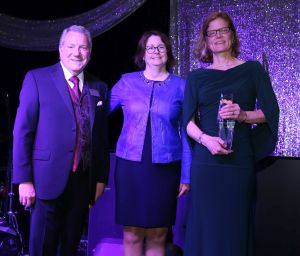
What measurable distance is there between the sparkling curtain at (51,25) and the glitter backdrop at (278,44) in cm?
68

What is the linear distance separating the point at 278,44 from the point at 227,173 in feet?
5.08

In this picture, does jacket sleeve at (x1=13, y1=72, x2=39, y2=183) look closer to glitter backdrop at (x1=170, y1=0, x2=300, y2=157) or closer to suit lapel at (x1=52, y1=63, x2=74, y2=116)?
suit lapel at (x1=52, y1=63, x2=74, y2=116)

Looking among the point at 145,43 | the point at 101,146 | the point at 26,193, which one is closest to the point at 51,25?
the point at 145,43

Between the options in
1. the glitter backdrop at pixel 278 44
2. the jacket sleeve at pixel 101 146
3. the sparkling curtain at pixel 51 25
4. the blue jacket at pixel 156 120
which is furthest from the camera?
the sparkling curtain at pixel 51 25

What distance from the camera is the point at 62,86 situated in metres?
2.19

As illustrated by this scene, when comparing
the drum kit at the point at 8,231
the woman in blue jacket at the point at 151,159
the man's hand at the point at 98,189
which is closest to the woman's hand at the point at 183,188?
the woman in blue jacket at the point at 151,159

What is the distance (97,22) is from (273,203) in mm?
1968

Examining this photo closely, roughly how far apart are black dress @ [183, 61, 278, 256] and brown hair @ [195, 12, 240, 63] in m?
0.15

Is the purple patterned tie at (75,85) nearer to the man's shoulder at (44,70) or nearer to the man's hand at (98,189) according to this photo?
the man's shoulder at (44,70)

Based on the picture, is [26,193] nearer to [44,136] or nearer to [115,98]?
[44,136]

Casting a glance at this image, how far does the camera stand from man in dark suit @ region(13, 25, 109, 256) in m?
2.11

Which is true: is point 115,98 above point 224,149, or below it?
above

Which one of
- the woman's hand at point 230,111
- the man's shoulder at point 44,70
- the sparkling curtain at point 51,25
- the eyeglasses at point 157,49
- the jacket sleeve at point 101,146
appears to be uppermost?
the sparkling curtain at point 51,25

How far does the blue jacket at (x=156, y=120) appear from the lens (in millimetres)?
2451
